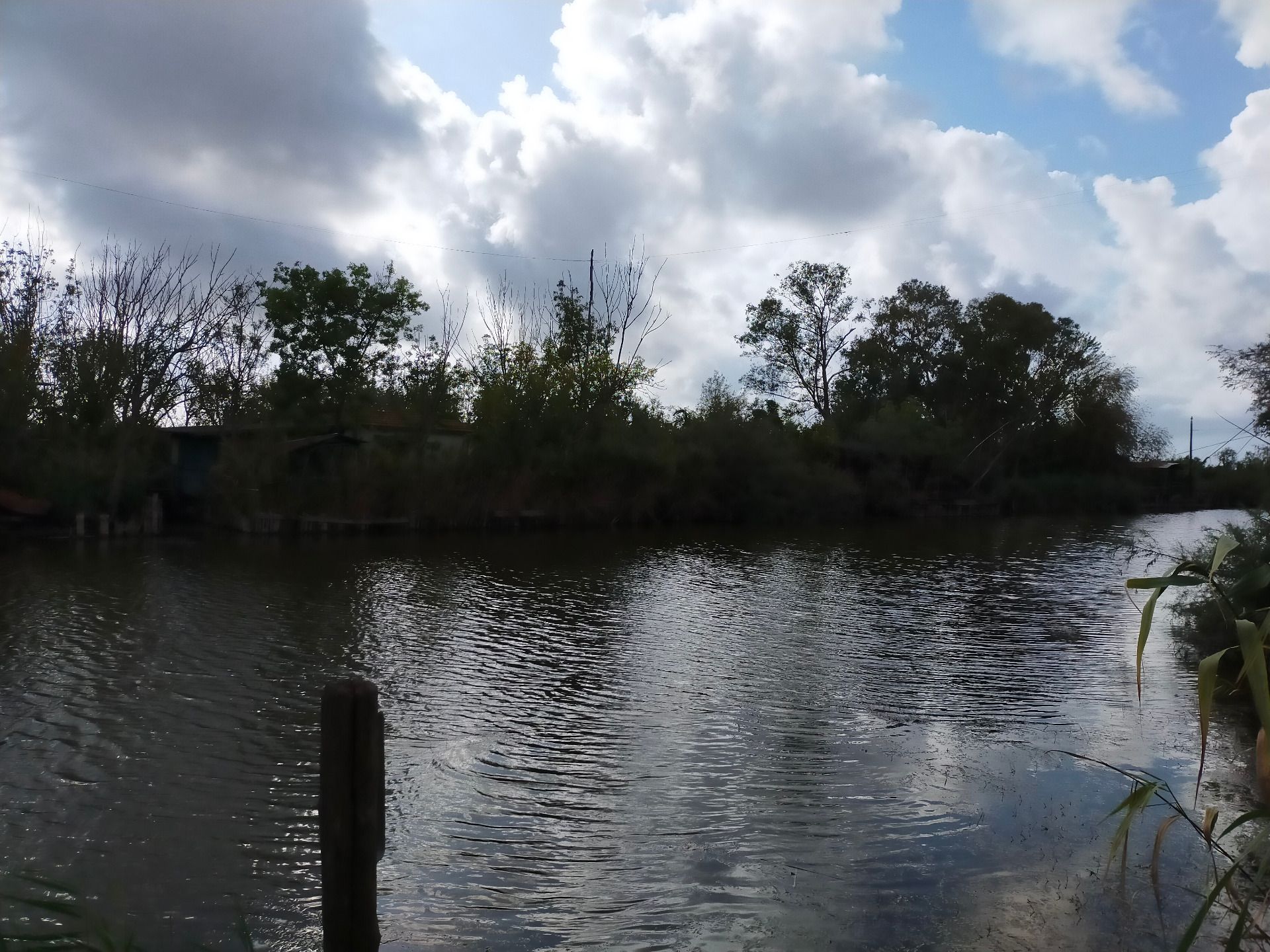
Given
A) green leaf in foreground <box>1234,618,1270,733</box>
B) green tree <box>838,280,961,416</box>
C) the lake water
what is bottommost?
the lake water

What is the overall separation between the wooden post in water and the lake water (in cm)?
137

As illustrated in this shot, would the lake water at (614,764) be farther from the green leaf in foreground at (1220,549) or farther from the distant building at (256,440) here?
the distant building at (256,440)

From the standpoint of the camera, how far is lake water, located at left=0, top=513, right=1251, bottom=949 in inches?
215

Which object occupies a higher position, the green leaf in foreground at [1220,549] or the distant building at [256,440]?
the distant building at [256,440]

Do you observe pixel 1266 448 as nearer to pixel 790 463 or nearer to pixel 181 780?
pixel 181 780

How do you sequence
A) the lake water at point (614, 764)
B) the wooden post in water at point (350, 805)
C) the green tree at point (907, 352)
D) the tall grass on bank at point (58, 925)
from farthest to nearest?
the green tree at point (907, 352), the lake water at point (614, 764), the wooden post in water at point (350, 805), the tall grass on bank at point (58, 925)

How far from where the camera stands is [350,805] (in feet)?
12.1

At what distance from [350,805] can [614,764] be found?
476cm

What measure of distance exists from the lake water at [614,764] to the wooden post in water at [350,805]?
4.51 feet

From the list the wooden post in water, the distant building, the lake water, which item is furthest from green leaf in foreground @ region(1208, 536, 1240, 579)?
the distant building

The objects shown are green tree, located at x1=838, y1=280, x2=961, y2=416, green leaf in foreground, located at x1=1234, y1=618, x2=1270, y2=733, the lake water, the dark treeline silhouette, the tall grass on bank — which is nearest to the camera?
green leaf in foreground, located at x1=1234, y1=618, x2=1270, y2=733

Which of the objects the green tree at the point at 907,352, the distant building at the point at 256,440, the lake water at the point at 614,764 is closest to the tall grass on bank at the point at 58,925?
the lake water at the point at 614,764

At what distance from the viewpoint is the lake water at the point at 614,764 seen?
17.9ft

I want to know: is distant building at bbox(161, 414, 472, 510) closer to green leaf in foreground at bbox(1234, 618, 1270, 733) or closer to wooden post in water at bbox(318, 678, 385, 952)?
wooden post in water at bbox(318, 678, 385, 952)
